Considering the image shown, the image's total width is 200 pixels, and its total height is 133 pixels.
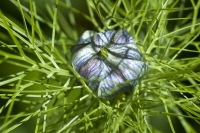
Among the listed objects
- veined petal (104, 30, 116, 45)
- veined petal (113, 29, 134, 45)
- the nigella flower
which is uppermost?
veined petal (104, 30, 116, 45)

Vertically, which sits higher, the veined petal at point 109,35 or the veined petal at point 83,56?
the veined petal at point 109,35

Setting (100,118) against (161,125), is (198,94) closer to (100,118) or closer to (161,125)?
(100,118)

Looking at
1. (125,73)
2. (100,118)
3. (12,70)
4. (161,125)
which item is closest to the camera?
(125,73)

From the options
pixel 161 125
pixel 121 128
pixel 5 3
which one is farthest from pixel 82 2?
pixel 121 128

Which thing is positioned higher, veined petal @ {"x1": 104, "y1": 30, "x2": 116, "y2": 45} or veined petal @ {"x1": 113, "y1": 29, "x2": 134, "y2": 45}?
veined petal @ {"x1": 104, "y1": 30, "x2": 116, "y2": 45}

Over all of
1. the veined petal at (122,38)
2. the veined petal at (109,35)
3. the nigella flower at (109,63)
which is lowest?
the nigella flower at (109,63)

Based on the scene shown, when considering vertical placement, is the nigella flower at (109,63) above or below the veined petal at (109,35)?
below

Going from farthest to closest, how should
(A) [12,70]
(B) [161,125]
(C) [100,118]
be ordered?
(A) [12,70] → (B) [161,125] → (C) [100,118]

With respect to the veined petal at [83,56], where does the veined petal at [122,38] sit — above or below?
above
